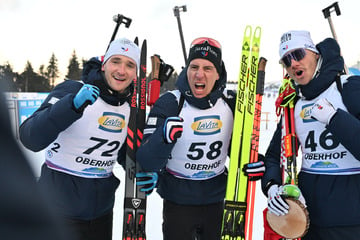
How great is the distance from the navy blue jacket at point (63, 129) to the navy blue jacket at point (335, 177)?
1.52m

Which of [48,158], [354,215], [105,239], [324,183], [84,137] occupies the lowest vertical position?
[105,239]

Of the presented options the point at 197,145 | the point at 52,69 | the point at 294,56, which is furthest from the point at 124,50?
the point at 52,69

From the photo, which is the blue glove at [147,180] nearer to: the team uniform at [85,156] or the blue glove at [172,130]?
the team uniform at [85,156]

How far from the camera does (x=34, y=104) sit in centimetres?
1043

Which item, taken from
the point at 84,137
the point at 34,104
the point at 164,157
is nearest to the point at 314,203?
the point at 164,157

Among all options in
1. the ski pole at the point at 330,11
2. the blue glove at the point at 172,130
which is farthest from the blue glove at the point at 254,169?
the ski pole at the point at 330,11

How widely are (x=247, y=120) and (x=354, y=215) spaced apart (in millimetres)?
1073

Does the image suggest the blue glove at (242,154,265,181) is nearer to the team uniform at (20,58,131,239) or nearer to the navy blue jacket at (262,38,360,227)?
the navy blue jacket at (262,38,360,227)

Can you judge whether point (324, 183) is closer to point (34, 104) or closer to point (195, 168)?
point (195, 168)

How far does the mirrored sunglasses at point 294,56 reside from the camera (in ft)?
7.47

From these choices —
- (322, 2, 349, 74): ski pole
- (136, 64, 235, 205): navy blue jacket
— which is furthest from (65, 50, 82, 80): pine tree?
(136, 64, 235, 205): navy blue jacket

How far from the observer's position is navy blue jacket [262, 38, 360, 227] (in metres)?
1.93

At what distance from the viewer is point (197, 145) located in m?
2.43

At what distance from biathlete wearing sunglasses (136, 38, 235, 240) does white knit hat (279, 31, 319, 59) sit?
20.8 inches
